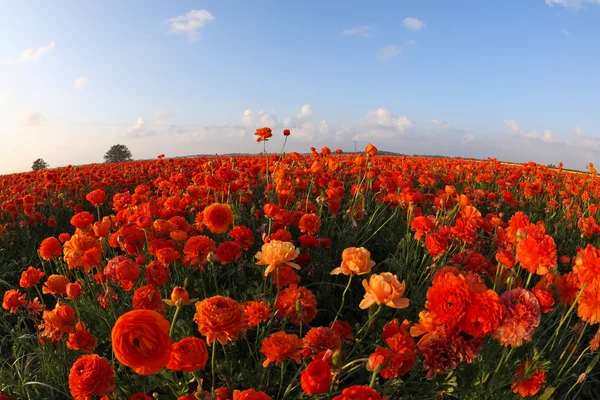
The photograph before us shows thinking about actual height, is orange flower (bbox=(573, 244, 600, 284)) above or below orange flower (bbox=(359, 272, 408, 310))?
above

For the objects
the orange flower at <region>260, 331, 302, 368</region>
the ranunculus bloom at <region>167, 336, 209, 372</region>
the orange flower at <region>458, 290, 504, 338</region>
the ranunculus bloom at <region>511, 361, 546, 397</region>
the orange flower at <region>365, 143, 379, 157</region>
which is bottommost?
the ranunculus bloom at <region>511, 361, 546, 397</region>

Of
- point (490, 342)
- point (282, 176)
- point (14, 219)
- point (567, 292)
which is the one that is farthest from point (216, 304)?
point (14, 219)

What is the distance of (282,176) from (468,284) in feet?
7.74

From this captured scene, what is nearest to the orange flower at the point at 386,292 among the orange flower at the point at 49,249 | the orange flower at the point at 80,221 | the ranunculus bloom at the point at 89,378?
the ranunculus bloom at the point at 89,378

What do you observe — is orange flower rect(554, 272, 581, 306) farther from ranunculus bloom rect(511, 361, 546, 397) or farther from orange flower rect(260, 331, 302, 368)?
orange flower rect(260, 331, 302, 368)

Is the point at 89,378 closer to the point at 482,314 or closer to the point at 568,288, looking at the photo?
the point at 482,314

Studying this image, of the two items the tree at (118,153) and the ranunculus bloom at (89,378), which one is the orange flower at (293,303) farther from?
the tree at (118,153)

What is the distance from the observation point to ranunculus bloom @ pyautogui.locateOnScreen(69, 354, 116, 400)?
1229mm

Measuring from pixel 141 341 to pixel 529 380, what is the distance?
161 centimetres

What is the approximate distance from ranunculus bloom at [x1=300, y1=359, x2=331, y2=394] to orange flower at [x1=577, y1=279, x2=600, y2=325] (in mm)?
1102

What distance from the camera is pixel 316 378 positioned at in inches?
40.0

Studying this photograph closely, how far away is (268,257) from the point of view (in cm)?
152

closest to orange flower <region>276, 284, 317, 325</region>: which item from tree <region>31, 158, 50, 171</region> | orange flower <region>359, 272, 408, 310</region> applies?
orange flower <region>359, 272, 408, 310</region>

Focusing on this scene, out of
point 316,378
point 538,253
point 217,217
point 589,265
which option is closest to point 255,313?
point 316,378
